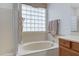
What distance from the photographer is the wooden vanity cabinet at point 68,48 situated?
127 centimetres

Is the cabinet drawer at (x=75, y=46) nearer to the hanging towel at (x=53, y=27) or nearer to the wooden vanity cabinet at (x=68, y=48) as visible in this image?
the wooden vanity cabinet at (x=68, y=48)

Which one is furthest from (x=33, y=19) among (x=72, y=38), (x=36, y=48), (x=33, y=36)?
(x=72, y=38)

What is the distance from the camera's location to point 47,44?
135cm

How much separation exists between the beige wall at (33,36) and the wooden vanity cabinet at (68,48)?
17 cm

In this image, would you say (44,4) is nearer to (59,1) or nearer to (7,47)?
(59,1)

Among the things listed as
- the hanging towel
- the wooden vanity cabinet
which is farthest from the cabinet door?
the hanging towel

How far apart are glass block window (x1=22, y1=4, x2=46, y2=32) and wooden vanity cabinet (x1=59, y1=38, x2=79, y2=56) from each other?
0.75 feet

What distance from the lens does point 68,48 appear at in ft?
4.31

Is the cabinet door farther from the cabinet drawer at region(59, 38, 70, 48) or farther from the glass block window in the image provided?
the glass block window

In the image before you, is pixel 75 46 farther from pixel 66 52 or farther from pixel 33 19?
pixel 33 19

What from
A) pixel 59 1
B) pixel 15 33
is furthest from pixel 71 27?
pixel 15 33

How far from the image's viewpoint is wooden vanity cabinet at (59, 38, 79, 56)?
1.27 metres

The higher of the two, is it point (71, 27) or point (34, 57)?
point (71, 27)

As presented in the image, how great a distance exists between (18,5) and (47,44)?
47 cm
